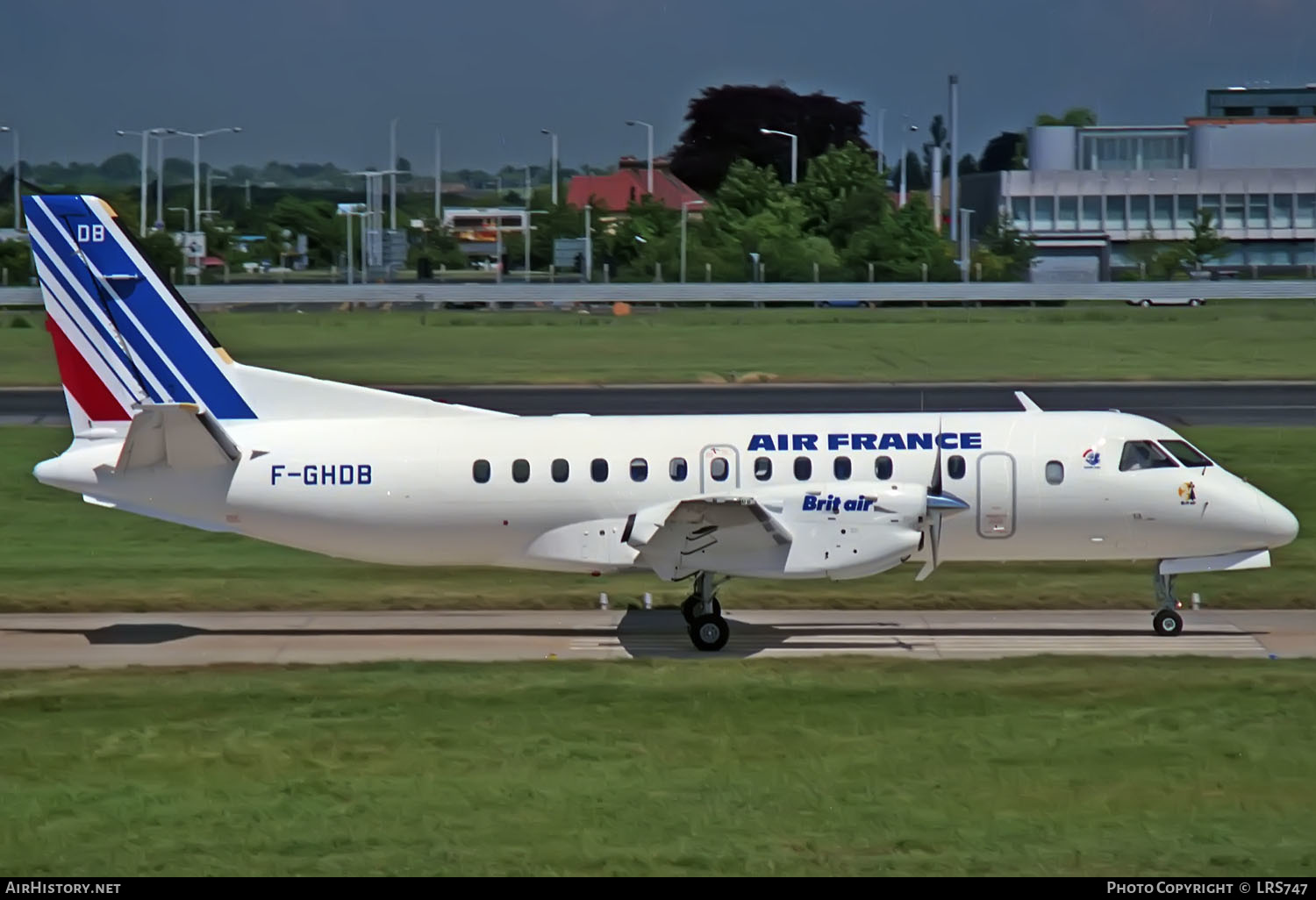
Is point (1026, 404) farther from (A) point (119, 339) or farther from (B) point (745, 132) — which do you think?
(B) point (745, 132)

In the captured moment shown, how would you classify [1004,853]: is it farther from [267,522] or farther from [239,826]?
[267,522]

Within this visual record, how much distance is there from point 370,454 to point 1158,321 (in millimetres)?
59775

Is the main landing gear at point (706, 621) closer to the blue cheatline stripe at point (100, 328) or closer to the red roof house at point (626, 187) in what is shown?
the blue cheatline stripe at point (100, 328)

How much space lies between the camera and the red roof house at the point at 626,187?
582 feet

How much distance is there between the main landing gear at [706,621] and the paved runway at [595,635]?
0.19 metres

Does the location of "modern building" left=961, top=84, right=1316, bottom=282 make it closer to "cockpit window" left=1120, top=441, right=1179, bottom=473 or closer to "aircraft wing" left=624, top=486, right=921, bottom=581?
"cockpit window" left=1120, top=441, right=1179, bottom=473

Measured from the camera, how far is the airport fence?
83938mm

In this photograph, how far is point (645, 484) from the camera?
22.7m

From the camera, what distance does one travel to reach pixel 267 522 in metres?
23.1

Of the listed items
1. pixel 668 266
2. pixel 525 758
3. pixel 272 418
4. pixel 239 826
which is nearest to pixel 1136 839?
pixel 525 758

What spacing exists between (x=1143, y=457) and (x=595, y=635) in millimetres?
7681

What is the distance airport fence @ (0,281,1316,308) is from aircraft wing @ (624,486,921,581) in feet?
205

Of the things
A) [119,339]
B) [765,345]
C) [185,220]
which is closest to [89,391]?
[119,339]

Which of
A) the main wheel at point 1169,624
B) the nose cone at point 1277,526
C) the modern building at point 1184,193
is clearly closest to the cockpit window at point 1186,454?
the nose cone at point 1277,526
